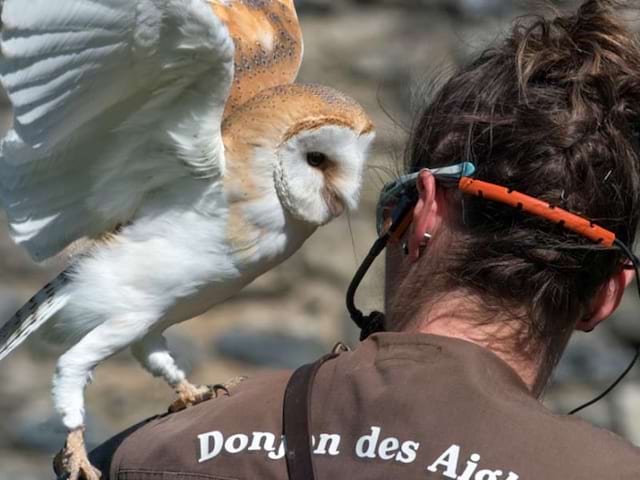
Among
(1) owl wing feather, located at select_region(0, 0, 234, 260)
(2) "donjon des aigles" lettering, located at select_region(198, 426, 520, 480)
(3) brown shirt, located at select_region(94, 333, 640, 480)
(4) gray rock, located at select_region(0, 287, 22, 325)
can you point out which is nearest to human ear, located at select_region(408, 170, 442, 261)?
(3) brown shirt, located at select_region(94, 333, 640, 480)

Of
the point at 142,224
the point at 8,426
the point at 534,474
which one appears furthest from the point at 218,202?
the point at 8,426

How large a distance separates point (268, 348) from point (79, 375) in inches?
60.5

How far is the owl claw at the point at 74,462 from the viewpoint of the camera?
1.49 metres

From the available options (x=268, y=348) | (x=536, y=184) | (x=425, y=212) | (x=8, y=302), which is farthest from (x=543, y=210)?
(x=8, y=302)

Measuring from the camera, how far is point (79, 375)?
162 centimetres

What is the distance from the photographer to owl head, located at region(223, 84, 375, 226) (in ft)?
5.73

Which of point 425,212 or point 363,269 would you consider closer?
point 425,212

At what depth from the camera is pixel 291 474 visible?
3.52ft

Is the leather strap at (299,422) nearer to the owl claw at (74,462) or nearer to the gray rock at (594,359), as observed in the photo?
the owl claw at (74,462)

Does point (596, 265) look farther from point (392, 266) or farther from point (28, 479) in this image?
point (28, 479)

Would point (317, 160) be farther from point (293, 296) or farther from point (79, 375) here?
point (293, 296)

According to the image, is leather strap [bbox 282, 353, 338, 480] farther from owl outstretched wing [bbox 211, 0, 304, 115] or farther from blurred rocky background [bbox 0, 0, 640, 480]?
blurred rocky background [bbox 0, 0, 640, 480]

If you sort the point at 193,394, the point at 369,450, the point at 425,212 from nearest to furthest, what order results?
the point at 369,450
the point at 425,212
the point at 193,394

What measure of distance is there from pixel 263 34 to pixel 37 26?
22.5 inches
